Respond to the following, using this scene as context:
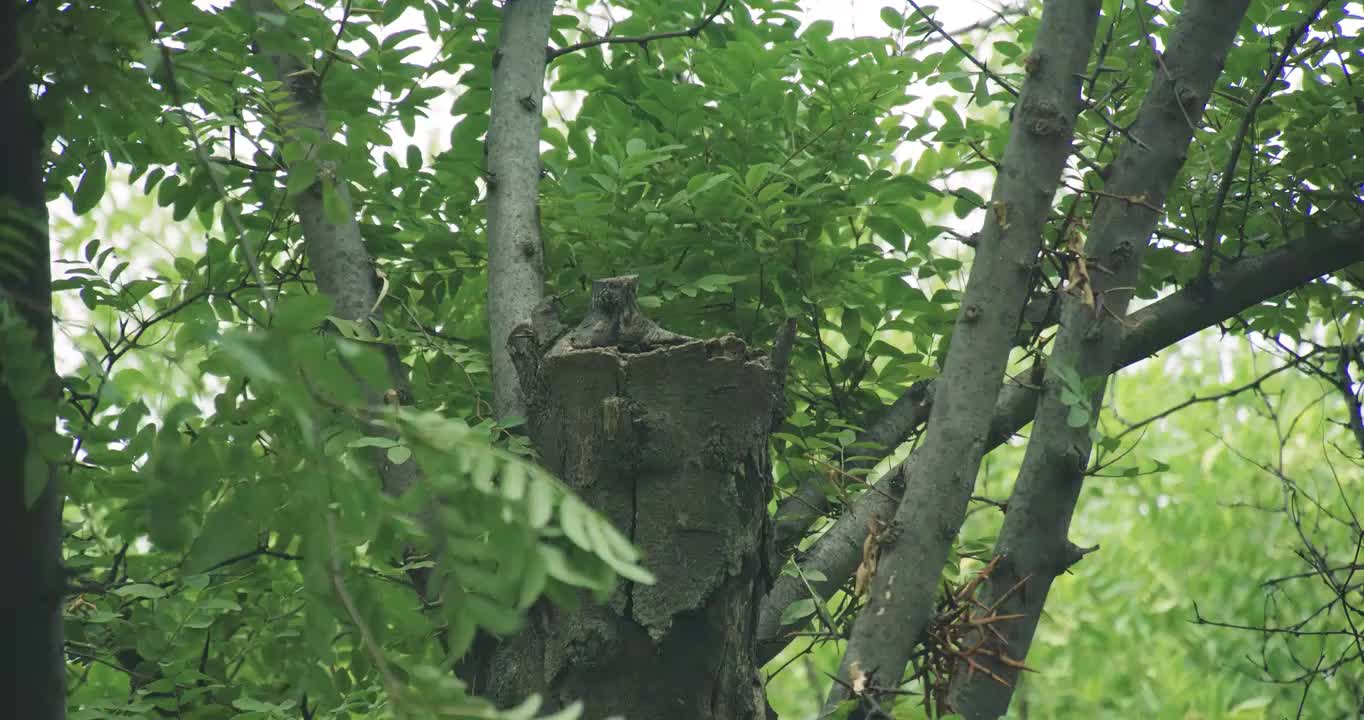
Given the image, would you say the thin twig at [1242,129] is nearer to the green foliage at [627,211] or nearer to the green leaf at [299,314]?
the green foliage at [627,211]

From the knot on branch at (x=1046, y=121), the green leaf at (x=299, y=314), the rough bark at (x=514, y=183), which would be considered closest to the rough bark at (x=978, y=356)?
the knot on branch at (x=1046, y=121)

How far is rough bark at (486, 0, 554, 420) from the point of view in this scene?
277 centimetres

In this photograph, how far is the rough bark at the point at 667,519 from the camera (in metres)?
2.09

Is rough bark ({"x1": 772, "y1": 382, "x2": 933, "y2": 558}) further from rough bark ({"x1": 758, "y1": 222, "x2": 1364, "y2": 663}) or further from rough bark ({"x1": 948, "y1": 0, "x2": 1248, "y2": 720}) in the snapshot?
rough bark ({"x1": 948, "y1": 0, "x2": 1248, "y2": 720})

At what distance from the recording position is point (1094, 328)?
8.37ft

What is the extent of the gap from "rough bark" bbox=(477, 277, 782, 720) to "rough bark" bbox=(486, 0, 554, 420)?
491 millimetres

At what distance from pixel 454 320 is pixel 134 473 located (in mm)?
1033

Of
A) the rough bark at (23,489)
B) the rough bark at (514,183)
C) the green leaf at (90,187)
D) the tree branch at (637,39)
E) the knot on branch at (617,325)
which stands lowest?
the rough bark at (23,489)

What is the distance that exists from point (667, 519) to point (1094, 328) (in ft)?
3.43

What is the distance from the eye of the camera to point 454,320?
134 inches

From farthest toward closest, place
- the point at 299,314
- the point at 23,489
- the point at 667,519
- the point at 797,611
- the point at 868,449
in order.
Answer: the point at 868,449 → the point at 797,611 → the point at 667,519 → the point at 23,489 → the point at 299,314

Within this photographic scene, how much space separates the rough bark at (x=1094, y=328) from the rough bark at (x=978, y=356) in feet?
0.76

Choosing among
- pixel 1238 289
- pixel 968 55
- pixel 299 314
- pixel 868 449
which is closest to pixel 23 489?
pixel 299 314

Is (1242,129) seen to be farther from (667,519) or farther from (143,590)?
(143,590)
